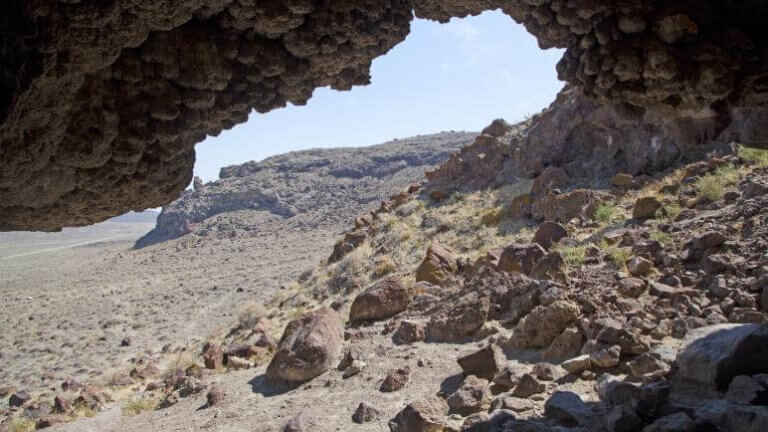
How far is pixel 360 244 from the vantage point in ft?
56.2

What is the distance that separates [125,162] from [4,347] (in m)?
19.8

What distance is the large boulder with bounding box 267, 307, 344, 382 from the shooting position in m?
7.23

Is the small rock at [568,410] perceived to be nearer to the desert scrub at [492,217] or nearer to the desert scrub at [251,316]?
the desert scrub at [492,217]

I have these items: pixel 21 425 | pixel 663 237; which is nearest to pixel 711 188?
pixel 663 237

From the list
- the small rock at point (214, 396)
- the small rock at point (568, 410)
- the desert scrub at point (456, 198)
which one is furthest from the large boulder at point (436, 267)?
the desert scrub at point (456, 198)

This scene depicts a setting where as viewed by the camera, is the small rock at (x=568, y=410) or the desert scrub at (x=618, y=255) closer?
the small rock at (x=568, y=410)

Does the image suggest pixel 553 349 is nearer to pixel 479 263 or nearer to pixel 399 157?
pixel 479 263

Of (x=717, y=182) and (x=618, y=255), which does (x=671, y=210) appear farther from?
(x=618, y=255)

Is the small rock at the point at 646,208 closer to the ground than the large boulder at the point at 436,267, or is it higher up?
higher up

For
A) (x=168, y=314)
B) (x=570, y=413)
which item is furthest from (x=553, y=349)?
(x=168, y=314)

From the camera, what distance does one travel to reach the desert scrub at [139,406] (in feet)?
27.5

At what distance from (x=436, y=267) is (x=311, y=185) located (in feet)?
130

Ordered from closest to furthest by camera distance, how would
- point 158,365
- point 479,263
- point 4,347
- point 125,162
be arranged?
point 125,162 < point 479,263 < point 158,365 < point 4,347

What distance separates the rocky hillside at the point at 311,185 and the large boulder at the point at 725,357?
1397 inches
